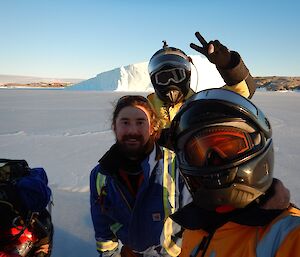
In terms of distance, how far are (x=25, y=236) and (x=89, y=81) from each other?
33.8 meters

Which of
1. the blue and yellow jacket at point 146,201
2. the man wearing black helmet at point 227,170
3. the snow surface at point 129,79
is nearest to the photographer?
the man wearing black helmet at point 227,170

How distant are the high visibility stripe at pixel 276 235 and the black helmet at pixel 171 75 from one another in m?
1.90

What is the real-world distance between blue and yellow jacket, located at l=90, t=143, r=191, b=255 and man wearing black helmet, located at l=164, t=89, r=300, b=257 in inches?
24.2

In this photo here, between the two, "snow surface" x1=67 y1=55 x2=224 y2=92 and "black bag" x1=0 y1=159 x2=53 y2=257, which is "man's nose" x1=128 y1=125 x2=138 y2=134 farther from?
"snow surface" x1=67 y1=55 x2=224 y2=92

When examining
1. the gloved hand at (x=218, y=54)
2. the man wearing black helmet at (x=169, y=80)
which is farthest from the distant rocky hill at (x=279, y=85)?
the gloved hand at (x=218, y=54)

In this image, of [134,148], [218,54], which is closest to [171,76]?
[218,54]

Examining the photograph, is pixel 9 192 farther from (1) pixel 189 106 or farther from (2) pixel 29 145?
(2) pixel 29 145

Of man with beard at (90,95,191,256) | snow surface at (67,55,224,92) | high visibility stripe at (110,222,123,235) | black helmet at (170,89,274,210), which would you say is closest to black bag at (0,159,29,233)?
man with beard at (90,95,191,256)

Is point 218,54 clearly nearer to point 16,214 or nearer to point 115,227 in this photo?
point 115,227

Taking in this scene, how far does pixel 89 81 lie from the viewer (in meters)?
34.8

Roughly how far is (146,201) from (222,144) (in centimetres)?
85

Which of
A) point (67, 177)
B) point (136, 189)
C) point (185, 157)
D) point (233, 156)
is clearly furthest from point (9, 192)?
point (67, 177)

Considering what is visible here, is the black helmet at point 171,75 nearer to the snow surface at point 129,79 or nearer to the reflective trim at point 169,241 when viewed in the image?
the reflective trim at point 169,241

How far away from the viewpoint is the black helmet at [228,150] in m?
1.05
